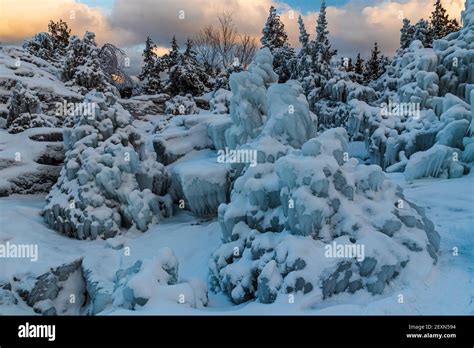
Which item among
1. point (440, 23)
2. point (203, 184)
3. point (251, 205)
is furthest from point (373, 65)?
point (251, 205)

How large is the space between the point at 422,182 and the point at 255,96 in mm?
5544

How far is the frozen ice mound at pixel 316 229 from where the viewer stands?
6.39 m

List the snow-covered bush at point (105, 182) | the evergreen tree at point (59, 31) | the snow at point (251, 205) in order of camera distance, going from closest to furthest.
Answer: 1. the snow at point (251, 205)
2. the snow-covered bush at point (105, 182)
3. the evergreen tree at point (59, 31)

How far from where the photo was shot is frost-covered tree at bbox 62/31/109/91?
2406 cm

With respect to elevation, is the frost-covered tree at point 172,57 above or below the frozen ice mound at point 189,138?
above

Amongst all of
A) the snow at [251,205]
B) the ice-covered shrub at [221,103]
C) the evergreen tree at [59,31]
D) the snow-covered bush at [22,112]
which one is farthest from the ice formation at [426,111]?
the evergreen tree at [59,31]

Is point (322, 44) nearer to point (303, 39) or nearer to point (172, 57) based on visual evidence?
point (303, 39)

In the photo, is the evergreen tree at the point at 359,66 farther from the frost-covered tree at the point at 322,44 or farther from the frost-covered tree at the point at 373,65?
the frost-covered tree at the point at 322,44

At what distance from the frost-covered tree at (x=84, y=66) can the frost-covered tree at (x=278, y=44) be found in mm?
13440

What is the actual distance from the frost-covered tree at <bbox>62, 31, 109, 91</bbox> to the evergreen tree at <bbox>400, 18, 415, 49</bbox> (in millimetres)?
21629

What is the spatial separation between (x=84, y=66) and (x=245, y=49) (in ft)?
52.4

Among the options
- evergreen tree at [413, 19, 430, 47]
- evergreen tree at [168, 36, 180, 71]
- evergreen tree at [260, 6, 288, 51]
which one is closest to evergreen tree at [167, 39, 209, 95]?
evergreen tree at [168, 36, 180, 71]

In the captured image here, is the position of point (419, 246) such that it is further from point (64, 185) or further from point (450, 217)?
point (64, 185)
